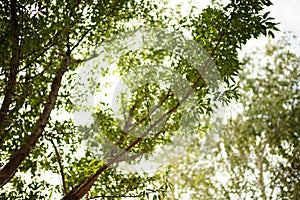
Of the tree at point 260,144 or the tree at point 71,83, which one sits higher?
the tree at point 260,144

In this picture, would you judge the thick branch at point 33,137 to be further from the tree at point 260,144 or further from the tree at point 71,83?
the tree at point 260,144

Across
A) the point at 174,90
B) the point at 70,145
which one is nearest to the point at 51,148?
the point at 70,145

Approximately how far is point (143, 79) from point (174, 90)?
936 mm

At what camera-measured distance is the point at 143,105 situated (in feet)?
22.9

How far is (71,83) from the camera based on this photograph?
7090mm

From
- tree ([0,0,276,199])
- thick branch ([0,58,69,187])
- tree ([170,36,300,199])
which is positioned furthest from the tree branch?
tree ([170,36,300,199])

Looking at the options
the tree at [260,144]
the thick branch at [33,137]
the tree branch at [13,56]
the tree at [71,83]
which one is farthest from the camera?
the tree at [260,144]

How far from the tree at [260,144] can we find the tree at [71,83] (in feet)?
25.5

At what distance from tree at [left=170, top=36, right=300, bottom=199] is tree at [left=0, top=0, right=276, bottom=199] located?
7777mm

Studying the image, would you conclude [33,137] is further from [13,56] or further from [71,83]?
[71,83]

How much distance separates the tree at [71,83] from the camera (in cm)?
497

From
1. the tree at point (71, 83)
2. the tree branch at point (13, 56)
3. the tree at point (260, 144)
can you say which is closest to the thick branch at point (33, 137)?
the tree at point (71, 83)

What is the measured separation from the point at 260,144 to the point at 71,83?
975 cm

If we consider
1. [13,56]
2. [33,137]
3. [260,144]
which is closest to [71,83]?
[33,137]
